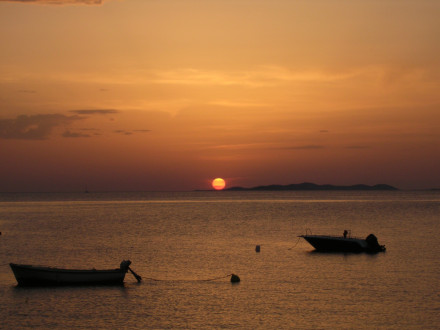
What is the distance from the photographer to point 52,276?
130 ft

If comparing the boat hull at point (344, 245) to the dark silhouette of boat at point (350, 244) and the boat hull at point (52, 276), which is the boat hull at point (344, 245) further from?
the boat hull at point (52, 276)

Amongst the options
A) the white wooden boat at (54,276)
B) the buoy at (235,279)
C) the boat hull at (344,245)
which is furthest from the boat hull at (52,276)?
the boat hull at (344,245)

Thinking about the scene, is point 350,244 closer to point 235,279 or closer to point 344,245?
point 344,245

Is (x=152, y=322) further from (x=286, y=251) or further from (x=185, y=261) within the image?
(x=286, y=251)

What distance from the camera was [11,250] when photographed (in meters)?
64.0

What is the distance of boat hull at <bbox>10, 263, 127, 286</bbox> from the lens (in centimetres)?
3959

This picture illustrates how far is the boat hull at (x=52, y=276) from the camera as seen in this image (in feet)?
130

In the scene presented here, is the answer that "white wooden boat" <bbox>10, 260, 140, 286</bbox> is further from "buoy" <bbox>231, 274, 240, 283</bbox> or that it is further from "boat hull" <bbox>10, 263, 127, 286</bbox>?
"buoy" <bbox>231, 274, 240, 283</bbox>

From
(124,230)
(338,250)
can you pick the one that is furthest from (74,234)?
(338,250)

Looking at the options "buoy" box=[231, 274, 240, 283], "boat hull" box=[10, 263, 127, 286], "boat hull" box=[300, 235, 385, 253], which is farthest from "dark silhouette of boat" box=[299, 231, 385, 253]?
"boat hull" box=[10, 263, 127, 286]

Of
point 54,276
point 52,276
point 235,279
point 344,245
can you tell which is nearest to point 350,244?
point 344,245

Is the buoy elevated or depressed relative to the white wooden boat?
depressed

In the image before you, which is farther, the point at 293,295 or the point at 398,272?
the point at 398,272

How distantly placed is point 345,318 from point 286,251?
3086 centimetres
